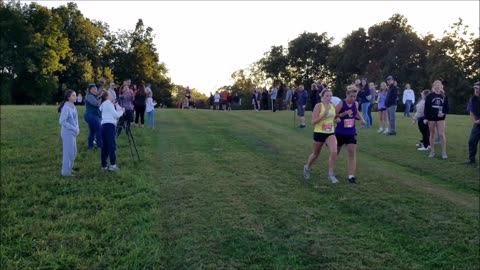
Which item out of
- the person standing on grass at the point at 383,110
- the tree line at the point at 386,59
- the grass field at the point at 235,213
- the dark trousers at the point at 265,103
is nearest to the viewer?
the grass field at the point at 235,213

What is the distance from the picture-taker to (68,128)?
9508mm

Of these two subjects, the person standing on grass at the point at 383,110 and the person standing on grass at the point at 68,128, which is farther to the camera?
the person standing on grass at the point at 383,110

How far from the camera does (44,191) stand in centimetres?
848

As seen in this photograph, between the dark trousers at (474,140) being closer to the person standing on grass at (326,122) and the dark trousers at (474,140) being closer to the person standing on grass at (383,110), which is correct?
the person standing on grass at (326,122)

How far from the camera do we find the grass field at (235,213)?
550cm

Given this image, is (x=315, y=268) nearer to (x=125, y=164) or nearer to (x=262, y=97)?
(x=125, y=164)

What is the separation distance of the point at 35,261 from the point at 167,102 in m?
65.0

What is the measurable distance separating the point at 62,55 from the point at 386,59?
41.7 m

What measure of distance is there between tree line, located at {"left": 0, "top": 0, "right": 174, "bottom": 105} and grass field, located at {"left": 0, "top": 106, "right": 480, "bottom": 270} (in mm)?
39327

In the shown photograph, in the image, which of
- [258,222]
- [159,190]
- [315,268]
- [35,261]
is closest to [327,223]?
[258,222]

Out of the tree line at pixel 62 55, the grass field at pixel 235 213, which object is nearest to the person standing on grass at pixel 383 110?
the grass field at pixel 235 213

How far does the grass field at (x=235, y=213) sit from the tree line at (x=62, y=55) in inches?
1548

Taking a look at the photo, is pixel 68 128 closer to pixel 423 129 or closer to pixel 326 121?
pixel 326 121

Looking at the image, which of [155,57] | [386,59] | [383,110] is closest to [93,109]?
[383,110]
